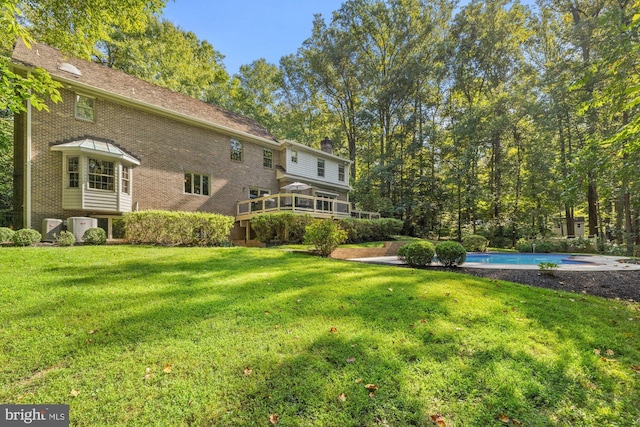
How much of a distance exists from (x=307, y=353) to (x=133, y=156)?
43.6ft

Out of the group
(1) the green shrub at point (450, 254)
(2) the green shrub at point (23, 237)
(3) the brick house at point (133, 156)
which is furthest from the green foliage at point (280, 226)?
(2) the green shrub at point (23, 237)

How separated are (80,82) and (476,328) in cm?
1534

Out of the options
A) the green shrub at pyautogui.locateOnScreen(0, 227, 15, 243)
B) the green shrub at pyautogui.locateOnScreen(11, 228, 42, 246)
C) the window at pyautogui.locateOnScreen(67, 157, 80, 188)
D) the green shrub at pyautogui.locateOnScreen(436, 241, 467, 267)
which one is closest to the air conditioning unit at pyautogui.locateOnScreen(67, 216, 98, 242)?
the green shrub at pyautogui.locateOnScreen(11, 228, 42, 246)

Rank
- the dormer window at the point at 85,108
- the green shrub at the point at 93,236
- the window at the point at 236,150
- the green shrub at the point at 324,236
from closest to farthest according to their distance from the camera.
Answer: the green shrub at the point at 93,236
the green shrub at the point at 324,236
the dormer window at the point at 85,108
the window at the point at 236,150

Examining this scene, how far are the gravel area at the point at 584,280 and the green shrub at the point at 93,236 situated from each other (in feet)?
38.4

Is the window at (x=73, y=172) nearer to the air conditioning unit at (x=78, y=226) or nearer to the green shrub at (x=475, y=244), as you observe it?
the air conditioning unit at (x=78, y=226)

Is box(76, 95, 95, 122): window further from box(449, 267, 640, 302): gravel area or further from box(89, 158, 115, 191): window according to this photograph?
box(449, 267, 640, 302): gravel area

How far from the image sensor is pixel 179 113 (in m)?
13.7

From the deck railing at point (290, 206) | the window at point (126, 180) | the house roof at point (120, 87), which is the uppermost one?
the house roof at point (120, 87)

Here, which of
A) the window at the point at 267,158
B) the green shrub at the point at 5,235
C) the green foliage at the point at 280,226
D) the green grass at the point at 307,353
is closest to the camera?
the green grass at the point at 307,353

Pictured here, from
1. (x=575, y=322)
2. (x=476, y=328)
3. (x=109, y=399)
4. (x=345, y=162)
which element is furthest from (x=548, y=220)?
(x=109, y=399)

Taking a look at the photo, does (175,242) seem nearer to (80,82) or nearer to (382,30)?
(80,82)

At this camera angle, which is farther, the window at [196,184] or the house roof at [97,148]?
the window at [196,184]

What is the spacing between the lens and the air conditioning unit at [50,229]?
9.33m
